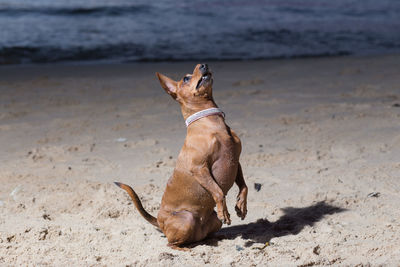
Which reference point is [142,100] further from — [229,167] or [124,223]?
[229,167]

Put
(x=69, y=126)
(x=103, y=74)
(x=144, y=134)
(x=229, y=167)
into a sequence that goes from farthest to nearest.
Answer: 1. (x=103, y=74)
2. (x=69, y=126)
3. (x=144, y=134)
4. (x=229, y=167)

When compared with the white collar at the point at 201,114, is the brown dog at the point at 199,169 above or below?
below

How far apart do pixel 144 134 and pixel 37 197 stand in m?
1.52

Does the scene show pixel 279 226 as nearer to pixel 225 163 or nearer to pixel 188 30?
pixel 225 163

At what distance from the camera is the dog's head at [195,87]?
237 cm

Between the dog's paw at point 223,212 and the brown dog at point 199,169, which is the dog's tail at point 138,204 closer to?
the brown dog at point 199,169

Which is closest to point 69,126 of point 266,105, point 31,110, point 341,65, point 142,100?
point 31,110

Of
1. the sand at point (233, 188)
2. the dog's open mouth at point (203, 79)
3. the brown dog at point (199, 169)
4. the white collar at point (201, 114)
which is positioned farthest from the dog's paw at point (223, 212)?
the dog's open mouth at point (203, 79)

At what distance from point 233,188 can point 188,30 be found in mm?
10481

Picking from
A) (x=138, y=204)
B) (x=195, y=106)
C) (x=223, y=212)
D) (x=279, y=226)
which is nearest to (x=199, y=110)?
(x=195, y=106)

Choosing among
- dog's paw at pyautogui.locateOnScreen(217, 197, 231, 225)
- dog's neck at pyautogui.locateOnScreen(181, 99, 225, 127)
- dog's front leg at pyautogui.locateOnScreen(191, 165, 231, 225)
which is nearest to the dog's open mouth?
dog's neck at pyautogui.locateOnScreen(181, 99, 225, 127)

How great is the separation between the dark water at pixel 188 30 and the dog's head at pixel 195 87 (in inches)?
297

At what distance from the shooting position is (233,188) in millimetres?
3498

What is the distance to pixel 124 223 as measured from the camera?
2.93 meters
